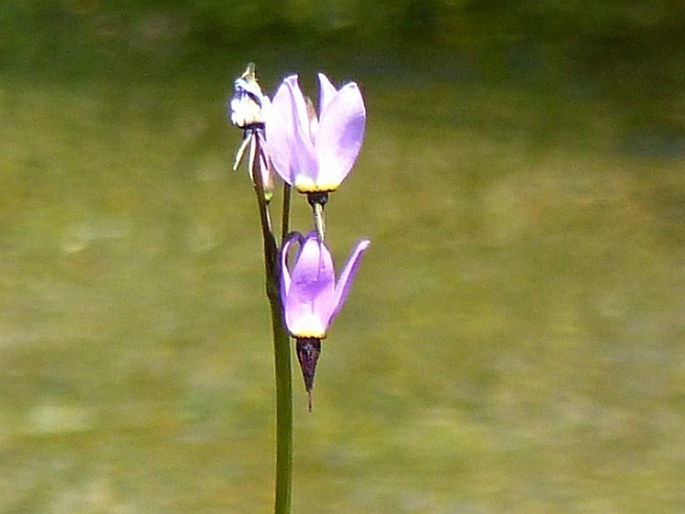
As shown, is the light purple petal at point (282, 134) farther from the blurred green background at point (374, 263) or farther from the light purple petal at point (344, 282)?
the blurred green background at point (374, 263)

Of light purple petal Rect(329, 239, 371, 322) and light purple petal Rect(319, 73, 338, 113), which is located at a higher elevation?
→ light purple petal Rect(319, 73, 338, 113)

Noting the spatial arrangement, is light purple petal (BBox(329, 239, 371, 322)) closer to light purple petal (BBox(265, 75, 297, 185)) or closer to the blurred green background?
light purple petal (BBox(265, 75, 297, 185))

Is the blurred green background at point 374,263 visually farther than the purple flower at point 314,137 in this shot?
Yes

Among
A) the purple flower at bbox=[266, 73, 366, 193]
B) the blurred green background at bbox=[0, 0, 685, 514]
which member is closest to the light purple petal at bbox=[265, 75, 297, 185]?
the purple flower at bbox=[266, 73, 366, 193]

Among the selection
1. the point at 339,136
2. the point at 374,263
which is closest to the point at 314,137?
the point at 339,136

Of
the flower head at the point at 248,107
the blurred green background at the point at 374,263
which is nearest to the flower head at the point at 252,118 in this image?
the flower head at the point at 248,107
